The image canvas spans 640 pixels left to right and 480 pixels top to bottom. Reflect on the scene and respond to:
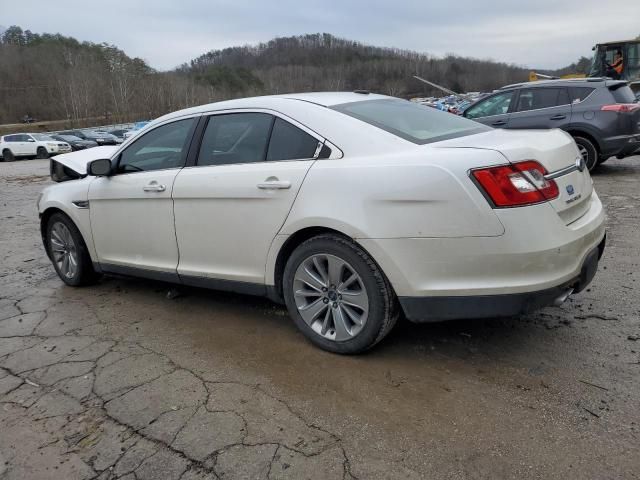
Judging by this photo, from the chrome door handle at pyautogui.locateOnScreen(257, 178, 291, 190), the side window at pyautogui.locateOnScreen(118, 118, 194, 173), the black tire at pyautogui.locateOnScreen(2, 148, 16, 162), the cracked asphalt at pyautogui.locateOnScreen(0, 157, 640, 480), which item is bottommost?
the black tire at pyautogui.locateOnScreen(2, 148, 16, 162)

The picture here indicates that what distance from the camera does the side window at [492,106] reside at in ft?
31.5

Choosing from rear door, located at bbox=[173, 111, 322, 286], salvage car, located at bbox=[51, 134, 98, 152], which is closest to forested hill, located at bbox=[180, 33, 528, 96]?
salvage car, located at bbox=[51, 134, 98, 152]

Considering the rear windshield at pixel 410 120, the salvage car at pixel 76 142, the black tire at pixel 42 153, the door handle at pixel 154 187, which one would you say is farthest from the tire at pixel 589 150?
the salvage car at pixel 76 142

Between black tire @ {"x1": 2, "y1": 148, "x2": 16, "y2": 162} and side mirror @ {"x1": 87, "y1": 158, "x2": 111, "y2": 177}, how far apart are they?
29.4 meters

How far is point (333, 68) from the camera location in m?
109

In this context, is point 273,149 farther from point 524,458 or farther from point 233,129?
point 524,458

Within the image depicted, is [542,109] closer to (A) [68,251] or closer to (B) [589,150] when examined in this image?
(B) [589,150]

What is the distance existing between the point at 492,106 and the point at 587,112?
5.64 ft

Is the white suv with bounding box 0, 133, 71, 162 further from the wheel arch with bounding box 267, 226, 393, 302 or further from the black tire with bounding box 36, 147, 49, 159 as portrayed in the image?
the wheel arch with bounding box 267, 226, 393, 302

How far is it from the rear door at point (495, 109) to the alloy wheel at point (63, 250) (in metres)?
7.51

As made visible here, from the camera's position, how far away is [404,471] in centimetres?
217

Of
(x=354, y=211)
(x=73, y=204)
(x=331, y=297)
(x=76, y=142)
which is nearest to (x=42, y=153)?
(x=76, y=142)

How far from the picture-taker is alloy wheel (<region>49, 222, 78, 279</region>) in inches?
189

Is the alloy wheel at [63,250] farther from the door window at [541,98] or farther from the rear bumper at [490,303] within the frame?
the door window at [541,98]
